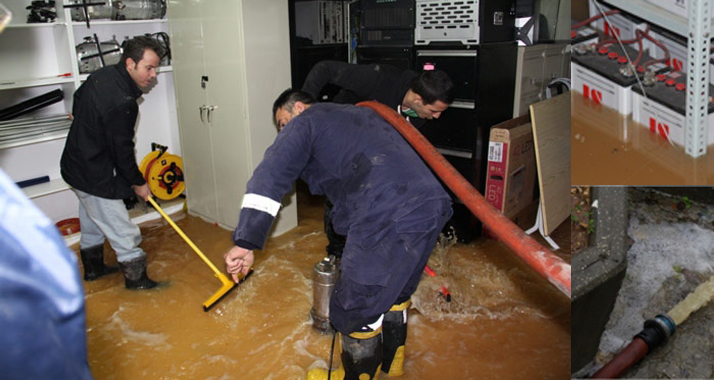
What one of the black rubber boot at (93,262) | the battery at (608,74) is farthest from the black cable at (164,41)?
the battery at (608,74)

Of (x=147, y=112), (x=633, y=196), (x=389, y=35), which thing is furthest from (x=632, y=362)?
(x=147, y=112)

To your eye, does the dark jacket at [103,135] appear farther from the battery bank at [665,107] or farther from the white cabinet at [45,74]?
the battery bank at [665,107]

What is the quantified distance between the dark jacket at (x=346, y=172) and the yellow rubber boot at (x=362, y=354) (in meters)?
0.42

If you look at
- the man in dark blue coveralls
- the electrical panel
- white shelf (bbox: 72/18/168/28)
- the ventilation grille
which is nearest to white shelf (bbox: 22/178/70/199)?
white shelf (bbox: 72/18/168/28)

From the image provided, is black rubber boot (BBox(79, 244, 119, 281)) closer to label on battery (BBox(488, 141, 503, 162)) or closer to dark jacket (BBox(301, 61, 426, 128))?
dark jacket (BBox(301, 61, 426, 128))

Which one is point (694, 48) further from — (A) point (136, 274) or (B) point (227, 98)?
(A) point (136, 274)

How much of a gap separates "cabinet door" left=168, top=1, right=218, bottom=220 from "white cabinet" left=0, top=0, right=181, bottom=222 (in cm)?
19

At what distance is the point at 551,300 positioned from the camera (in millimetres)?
2994

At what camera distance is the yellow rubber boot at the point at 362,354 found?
2.11 meters

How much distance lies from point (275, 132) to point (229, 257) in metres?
1.92

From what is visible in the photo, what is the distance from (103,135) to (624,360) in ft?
8.36

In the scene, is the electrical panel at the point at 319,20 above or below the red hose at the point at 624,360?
above

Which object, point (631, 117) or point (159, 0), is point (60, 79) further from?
point (631, 117)

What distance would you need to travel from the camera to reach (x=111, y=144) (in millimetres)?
2807
